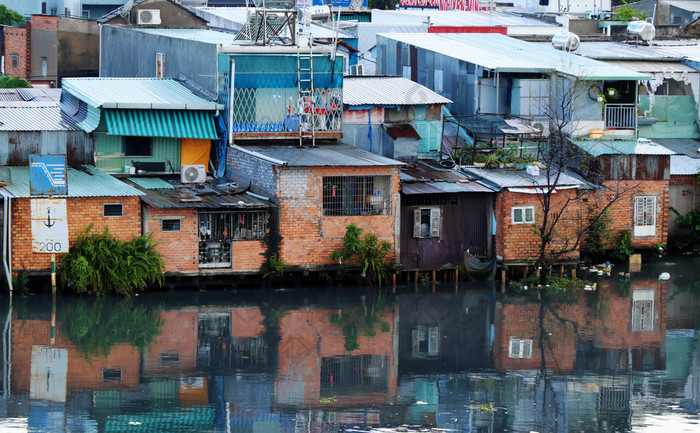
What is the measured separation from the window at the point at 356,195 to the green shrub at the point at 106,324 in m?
4.73

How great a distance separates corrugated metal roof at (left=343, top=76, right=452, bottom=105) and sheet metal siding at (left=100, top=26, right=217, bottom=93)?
3.56m

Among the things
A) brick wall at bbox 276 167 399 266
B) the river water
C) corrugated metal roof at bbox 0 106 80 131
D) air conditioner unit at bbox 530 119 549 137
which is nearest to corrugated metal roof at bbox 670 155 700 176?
air conditioner unit at bbox 530 119 549 137

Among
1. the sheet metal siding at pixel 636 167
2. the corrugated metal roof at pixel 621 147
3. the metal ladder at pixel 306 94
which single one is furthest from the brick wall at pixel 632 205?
the metal ladder at pixel 306 94

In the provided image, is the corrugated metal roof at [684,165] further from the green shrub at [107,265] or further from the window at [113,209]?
the window at [113,209]

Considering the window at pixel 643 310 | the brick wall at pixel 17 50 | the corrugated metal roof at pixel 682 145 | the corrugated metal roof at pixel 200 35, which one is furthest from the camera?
the brick wall at pixel 17 50

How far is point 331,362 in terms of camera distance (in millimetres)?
21609

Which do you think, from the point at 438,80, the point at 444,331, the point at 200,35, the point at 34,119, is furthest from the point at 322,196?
the point at 438,80

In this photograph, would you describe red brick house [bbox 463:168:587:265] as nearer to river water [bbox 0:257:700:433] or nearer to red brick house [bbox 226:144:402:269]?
river water [bbox 0:257:700:433]

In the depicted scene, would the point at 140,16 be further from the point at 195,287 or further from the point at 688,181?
the point at 688,181

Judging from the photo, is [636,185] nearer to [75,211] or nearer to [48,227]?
[75,211]

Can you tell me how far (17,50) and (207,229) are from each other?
21.9m

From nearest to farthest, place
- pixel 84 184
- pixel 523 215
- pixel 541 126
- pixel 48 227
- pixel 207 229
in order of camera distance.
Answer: pixel 48 227
pixel 84 184
pixel 207 229
pixel 523 215
pixel 541 126

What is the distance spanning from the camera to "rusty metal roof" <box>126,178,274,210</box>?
25.8 metres

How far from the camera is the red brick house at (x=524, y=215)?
92.0 feet
